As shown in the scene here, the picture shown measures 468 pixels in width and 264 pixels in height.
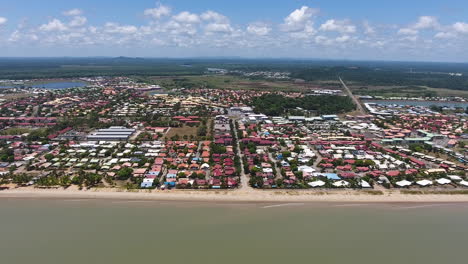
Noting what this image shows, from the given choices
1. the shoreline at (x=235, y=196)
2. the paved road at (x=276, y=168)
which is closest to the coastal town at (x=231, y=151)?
the paved road at (x=276, y=168)

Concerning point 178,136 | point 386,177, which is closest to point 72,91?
point 178,136

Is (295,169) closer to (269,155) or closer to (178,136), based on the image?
(269,155)

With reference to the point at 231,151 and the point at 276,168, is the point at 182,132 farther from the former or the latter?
the point at 276,168

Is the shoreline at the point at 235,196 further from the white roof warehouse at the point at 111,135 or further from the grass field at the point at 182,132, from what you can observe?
the grass field at the point at 182,132

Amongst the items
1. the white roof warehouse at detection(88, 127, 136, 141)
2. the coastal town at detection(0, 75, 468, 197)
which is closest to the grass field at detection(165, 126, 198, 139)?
the coastal town at detection(0, 75, 468, 197)

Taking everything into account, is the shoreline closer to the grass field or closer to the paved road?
the paved road
